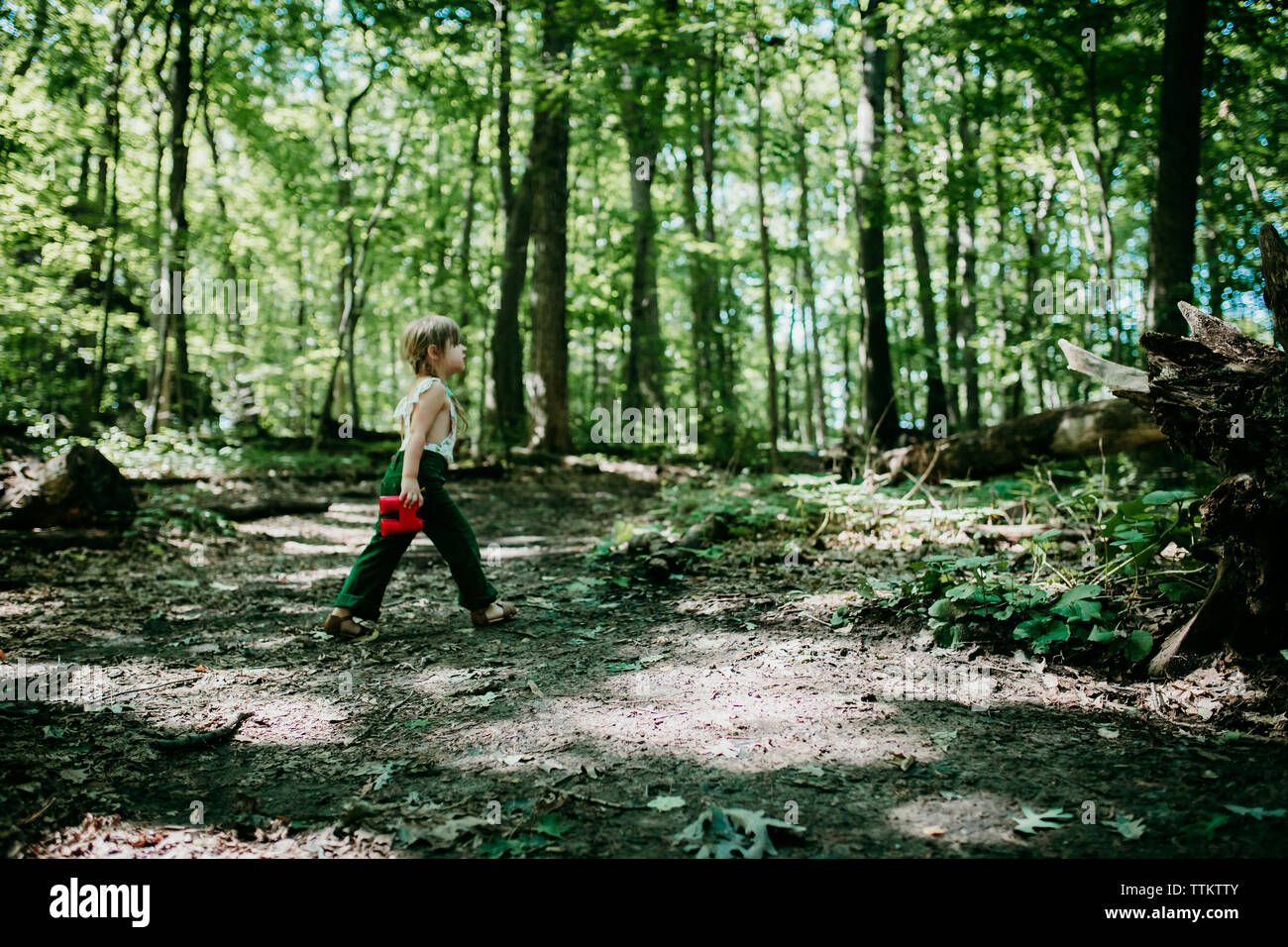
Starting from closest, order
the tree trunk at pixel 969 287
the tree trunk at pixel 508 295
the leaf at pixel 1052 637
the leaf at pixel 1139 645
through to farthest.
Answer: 1. the leaf at pixel 1139 645
2. the leaf at pixel 1052 637
3. the tree trunk at pixel 508 295
4. the tree trunk at pixel 969 287

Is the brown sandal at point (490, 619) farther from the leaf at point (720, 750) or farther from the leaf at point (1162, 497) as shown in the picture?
the leaf at point (1162, 497)

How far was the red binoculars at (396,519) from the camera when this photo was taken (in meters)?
4.33

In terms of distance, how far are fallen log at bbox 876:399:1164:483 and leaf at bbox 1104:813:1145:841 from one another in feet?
14.5

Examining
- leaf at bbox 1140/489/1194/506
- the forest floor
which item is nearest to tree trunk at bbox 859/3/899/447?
the forest floor

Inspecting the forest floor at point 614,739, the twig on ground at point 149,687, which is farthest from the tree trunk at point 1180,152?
the twig on ground at point 149,687

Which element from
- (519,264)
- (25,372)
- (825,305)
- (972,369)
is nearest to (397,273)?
(519,264)

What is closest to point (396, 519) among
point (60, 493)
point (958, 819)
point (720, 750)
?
point (720, 750)

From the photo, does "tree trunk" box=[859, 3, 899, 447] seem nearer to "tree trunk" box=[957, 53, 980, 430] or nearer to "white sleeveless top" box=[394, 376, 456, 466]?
"tree trunk" box=[957, 53, 980, 430]

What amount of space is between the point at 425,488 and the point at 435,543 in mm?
336

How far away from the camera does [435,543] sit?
15.1 feet

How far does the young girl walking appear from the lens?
4.50 metres

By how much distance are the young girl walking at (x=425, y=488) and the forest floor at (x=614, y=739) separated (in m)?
0.23
